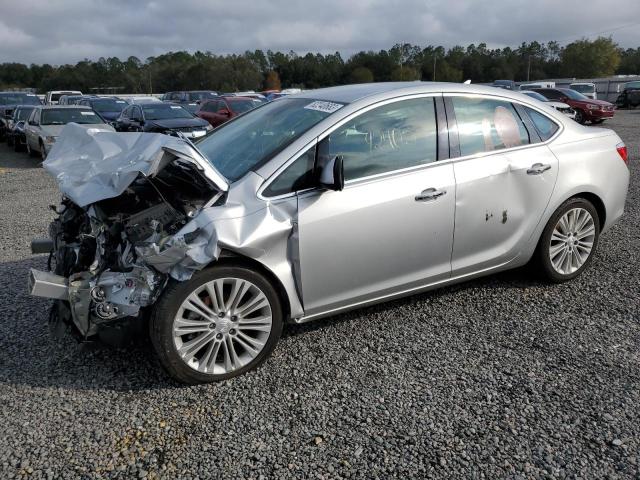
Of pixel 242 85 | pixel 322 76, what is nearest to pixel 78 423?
pixel 242 85

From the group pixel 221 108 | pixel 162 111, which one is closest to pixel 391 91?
pixel 162 111

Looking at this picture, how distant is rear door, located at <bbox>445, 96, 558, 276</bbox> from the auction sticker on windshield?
86cm

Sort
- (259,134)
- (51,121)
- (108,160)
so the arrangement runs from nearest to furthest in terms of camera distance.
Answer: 1. (108,160)
2. (259,134)
3. (51,121)

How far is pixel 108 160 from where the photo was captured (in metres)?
3.36

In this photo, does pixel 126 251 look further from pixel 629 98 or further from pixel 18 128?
pixel 629 98

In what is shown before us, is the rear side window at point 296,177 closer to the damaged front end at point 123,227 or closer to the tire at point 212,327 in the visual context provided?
the damaged front end at point 123,227

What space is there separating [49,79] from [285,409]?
9887cm

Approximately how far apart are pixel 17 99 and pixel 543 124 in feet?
88.1

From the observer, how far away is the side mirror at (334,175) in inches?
123

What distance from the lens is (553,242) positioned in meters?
4.34

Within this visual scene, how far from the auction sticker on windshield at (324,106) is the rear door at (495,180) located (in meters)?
0.86

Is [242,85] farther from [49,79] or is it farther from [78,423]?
[78,423]

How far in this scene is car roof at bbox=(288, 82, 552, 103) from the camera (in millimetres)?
3702

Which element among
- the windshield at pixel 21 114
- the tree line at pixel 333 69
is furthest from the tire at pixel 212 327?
the tree line at pixel 333 69
